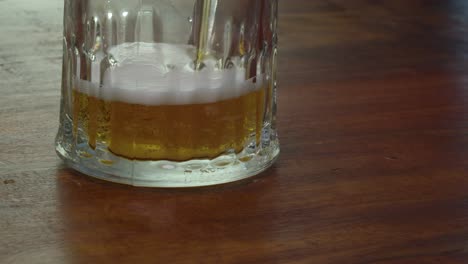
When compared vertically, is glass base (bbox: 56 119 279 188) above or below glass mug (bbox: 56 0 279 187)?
below

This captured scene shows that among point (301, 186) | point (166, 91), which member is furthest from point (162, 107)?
point (301, 186)

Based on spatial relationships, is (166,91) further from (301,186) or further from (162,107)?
(301,186)

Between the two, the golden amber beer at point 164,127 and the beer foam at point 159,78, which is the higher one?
the beer foam at point 159,78

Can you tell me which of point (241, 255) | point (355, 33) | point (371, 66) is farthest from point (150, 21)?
point (355, 33)

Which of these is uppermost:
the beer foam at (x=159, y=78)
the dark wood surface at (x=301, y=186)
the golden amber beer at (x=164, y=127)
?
the beer foam at (x=159, y=78)

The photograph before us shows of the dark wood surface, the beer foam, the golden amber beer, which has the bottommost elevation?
the dark wood surface
